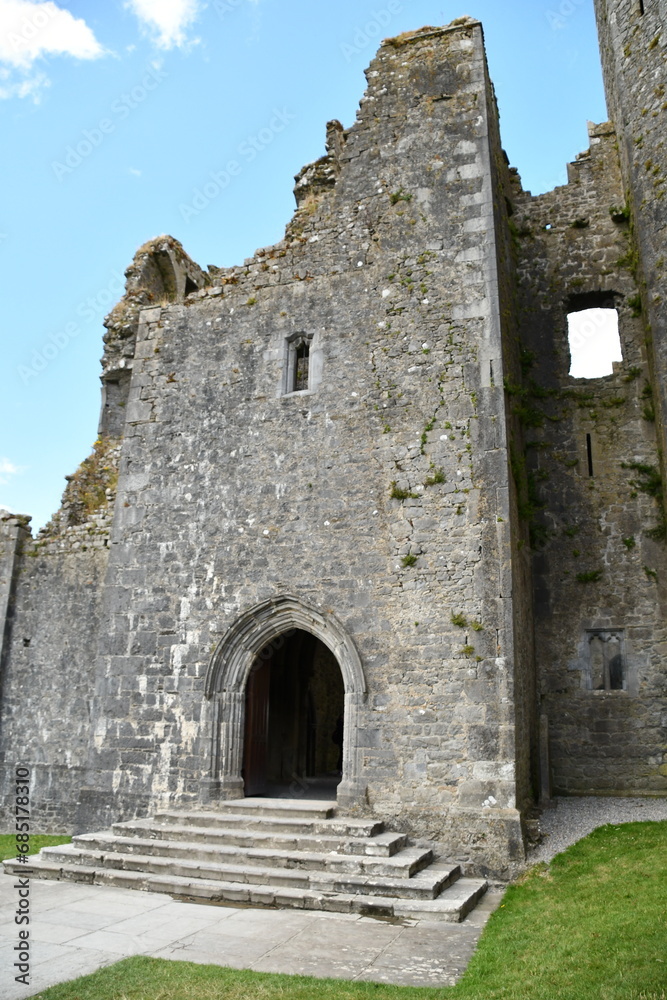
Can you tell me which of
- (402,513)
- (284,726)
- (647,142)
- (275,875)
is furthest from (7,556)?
(647,142)

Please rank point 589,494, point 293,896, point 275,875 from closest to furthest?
point 293,896, point 275,875, point 589,494

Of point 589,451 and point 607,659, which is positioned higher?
point 589,451

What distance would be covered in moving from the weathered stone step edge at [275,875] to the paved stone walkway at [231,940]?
424mm

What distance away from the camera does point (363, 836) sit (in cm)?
873

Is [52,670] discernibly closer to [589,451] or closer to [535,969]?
[589,451]

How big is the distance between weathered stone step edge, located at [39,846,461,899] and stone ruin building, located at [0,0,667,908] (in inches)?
42.7

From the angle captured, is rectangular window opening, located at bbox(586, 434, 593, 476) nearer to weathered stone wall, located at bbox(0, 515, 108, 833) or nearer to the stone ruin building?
the stone ruin building

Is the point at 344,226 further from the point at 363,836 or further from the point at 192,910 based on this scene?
the point at 192,910

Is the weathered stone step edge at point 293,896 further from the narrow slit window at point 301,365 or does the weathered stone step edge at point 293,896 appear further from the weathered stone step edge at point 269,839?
the narrow slit window at point 301,365

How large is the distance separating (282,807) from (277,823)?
1.41 ft

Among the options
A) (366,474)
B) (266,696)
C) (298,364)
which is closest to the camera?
(366,474)

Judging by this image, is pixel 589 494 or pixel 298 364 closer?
pixel 298 364

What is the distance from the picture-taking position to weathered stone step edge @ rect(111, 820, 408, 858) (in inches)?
333

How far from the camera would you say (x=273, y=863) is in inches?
334
